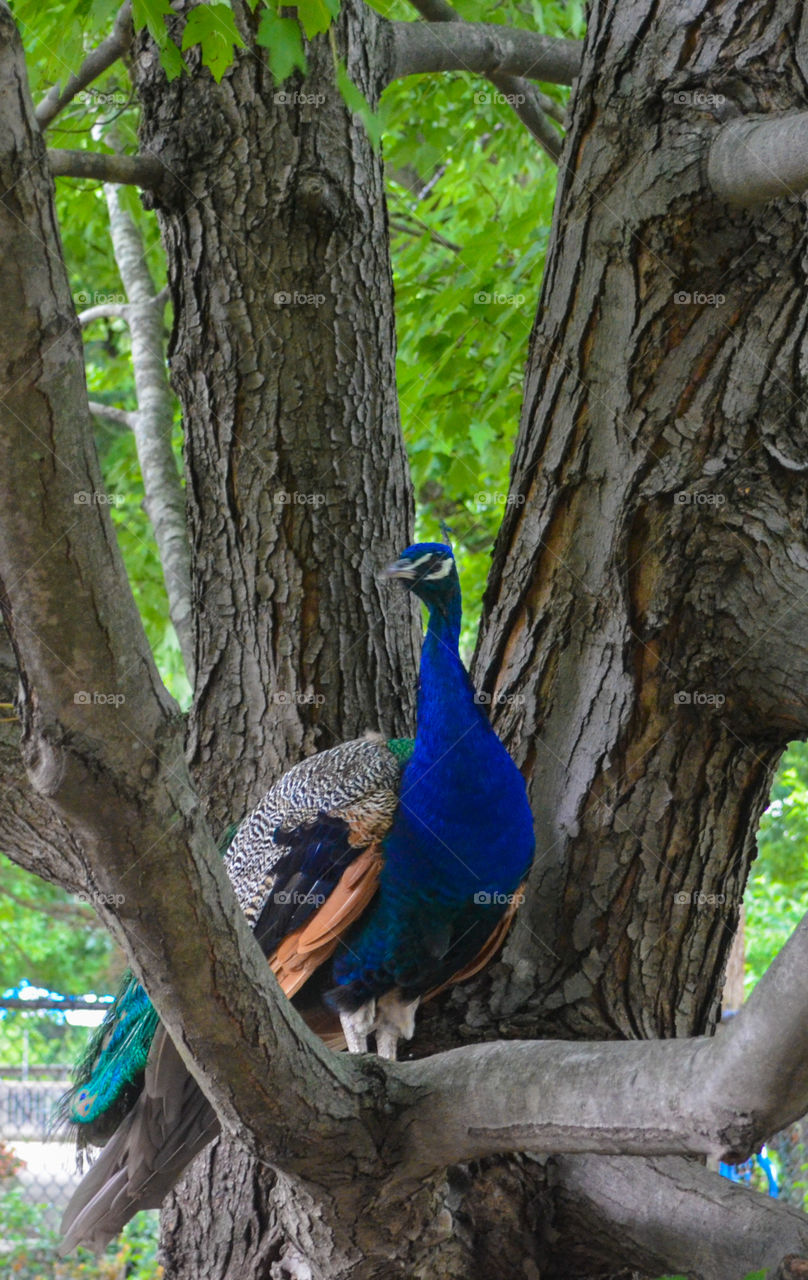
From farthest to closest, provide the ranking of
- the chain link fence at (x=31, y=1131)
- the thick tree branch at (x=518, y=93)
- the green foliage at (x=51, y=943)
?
the green foliage at (x=51, y=943), the chain link fence at (x=31, y=1131), the thick tree branch at (x=518, y=93)

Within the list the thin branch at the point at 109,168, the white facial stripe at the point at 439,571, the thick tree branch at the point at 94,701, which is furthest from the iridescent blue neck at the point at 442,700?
the thin branch at the point at 109,168

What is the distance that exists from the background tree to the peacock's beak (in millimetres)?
198

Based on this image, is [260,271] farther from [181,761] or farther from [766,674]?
[181,761]

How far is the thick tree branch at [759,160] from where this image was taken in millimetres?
2156

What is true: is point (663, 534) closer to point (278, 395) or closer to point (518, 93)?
point (278, 395)

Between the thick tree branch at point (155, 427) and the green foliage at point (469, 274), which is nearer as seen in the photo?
the green foliage at point (469, 274)

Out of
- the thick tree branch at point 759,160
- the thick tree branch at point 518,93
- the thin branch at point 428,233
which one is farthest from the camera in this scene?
the thin branch at point 428,233

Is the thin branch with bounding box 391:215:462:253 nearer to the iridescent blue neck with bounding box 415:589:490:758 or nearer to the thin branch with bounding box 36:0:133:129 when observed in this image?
the thin branch with bounding box 36:0:133:129

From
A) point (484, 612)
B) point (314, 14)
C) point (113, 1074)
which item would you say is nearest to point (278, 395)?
point (484, 612)

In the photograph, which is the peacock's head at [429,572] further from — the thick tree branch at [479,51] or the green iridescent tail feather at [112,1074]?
the thick tree branch at [479,51]

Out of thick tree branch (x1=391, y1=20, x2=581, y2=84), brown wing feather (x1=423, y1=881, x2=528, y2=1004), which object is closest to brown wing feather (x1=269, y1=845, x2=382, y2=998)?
brown wing feather (x1=423, y1=881, x2=528, y2=1004)

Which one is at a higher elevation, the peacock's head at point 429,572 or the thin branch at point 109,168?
the thin branch at point 109,168

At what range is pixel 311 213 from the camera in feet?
10.2

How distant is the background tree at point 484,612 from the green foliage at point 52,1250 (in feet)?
12.9
